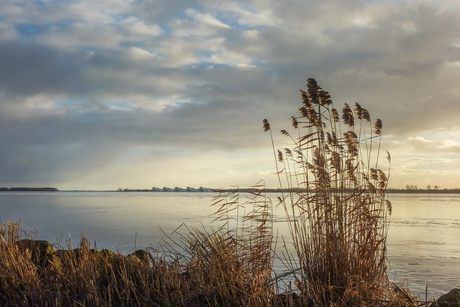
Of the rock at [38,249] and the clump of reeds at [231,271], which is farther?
the rock at [38,249]

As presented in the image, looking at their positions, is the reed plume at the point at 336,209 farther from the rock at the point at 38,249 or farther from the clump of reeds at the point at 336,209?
the rock at the point at 38,249

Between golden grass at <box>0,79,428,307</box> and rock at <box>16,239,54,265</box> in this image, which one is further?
rock at <box>16,239,54,265</box>

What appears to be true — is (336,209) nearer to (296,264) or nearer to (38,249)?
(296,264)

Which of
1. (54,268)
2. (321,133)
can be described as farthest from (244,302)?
(54,268)

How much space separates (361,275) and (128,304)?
3104 millimetres

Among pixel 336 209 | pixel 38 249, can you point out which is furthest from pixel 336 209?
pixel 38 249

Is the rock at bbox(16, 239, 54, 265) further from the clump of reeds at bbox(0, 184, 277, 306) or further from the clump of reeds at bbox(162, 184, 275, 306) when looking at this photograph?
the clump of reeds at bbox(162, 184, 275, 306)

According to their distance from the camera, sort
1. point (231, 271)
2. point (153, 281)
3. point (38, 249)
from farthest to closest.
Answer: point (38, 249) → point (231, 271) → point (153, 281)

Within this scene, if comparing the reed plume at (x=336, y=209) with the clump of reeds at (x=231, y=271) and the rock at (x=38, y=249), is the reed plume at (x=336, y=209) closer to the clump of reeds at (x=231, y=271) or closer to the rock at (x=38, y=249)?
the clump of reeds at (x=231, y=271)

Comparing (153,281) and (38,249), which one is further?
(38,249)

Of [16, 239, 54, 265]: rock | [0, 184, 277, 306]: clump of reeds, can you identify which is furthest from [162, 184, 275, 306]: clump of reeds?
[16, 239, 54, 265]: rock

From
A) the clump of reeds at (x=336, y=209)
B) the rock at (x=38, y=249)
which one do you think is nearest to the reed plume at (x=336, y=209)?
the clump of reeds at (x=336, y=209)

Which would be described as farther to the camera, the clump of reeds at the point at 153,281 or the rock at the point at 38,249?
the rock at the point at 38,249

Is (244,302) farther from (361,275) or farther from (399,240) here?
(399,240)
